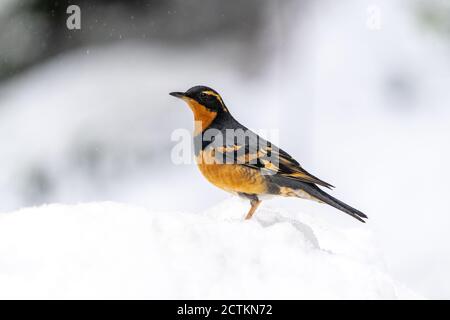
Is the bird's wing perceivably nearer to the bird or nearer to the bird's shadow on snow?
the bird

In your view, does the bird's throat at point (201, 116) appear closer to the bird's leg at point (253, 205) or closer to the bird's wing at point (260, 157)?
the bird's wing at point (260, 157)

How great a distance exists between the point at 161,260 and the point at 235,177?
4.16 ft

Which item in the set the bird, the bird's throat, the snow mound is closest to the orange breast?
the bird

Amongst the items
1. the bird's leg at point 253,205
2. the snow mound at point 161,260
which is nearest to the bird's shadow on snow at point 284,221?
the bird's leg at point 253,205

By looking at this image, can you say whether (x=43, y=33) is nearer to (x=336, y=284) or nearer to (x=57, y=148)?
(x=57, y=148)

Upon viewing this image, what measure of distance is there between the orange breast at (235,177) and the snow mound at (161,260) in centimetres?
74

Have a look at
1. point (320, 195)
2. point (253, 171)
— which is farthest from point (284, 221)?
point (253, 171)

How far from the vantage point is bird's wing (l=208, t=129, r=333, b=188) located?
432cm

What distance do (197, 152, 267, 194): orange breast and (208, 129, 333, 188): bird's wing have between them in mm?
41

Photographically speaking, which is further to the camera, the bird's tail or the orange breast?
the orange breast

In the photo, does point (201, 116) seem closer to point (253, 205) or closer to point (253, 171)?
point (253, 171)

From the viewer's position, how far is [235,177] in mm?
4309

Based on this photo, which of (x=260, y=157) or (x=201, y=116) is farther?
(x=201, y=116)

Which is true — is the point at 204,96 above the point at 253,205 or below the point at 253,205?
above
